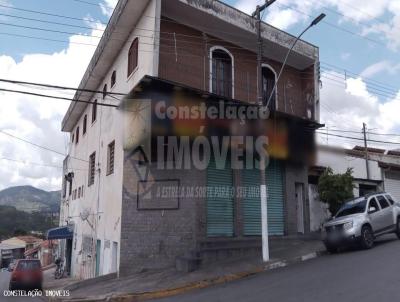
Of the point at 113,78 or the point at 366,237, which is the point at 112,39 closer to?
the point at 113,78

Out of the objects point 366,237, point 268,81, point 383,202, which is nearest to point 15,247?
point 268,81

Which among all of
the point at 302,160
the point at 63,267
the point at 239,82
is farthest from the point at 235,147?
Answer: the point at 63,267

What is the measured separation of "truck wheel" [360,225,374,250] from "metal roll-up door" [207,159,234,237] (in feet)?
15.7

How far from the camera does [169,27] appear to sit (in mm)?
15414

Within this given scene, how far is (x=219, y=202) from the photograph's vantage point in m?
15.4

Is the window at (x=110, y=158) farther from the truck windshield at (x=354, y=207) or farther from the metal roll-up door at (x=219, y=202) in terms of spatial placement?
the truck windshield at (x=354, y=207)

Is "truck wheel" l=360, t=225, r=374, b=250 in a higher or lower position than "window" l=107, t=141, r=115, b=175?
lower

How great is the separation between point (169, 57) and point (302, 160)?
809 centimetres

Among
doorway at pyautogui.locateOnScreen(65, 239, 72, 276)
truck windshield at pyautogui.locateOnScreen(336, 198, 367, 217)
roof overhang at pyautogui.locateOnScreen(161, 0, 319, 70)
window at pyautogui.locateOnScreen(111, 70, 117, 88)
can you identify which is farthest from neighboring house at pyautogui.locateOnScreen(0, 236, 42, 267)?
truck windshield at pyautogui.locateOnScreen(336, 198, 367, 217)

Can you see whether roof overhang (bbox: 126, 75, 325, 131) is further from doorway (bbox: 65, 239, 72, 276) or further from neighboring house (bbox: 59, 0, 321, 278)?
doorway (bbox: 65, 239, 72, 276)

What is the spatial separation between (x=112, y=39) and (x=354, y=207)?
40.3ft

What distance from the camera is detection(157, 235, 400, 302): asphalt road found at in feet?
26.5

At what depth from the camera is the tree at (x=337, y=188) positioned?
18.6m

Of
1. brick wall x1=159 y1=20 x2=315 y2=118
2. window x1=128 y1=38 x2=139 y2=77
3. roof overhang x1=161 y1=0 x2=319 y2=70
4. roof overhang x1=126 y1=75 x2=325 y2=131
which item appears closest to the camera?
roof overhang x1=126 y1=75 x2=325 y2=131
